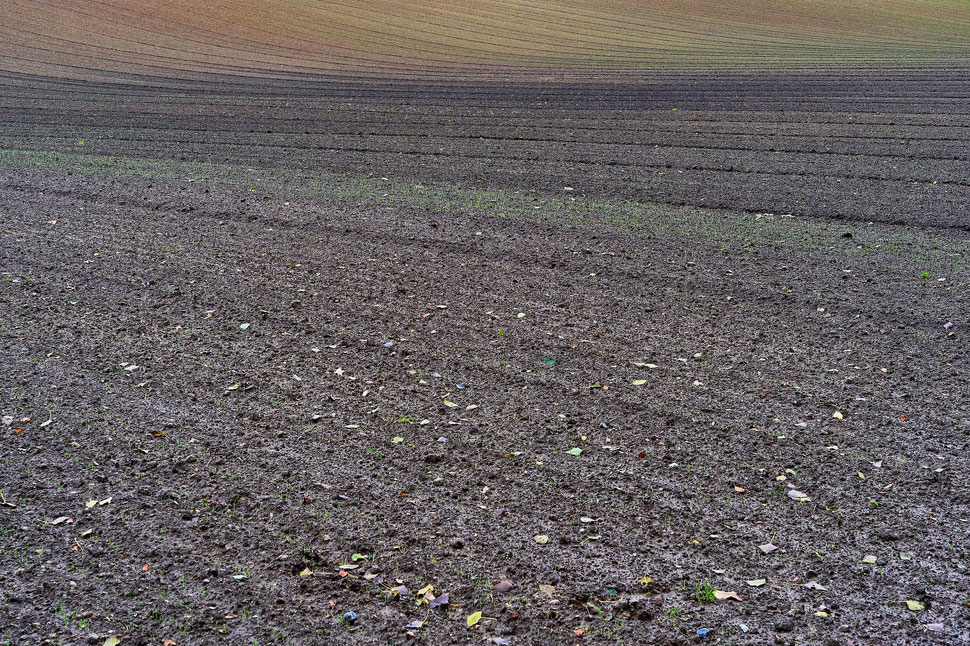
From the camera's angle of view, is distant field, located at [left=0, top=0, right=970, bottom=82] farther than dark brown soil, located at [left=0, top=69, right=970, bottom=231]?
Yes

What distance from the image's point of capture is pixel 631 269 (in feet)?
24.4

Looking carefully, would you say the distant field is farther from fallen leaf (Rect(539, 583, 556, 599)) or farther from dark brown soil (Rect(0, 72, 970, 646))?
fallen leaf (Rect(539, 583, 556, 599))

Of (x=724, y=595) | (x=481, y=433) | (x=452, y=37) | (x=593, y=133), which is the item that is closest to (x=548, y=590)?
(x=724, y=595)

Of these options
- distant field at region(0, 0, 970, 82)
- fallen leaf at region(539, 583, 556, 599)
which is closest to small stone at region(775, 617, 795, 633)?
fallen leaf at region(539, 583, 556, 599)

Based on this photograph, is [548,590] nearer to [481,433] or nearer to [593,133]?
[481,433]

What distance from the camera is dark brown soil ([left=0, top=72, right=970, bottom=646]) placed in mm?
3473

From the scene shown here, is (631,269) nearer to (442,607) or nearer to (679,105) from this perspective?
(442,607)

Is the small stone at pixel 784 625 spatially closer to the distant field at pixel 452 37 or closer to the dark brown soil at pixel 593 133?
the dark brown soil at pixel 593 133

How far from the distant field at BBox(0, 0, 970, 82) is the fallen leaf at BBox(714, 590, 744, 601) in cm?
2104

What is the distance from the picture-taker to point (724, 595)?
3492 millimetres

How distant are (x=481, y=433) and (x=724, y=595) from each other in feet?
5.81

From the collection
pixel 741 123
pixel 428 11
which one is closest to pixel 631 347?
pixel 741 123

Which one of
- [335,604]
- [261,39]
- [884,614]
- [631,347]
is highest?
[261,39]

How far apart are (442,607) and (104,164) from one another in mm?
10532
